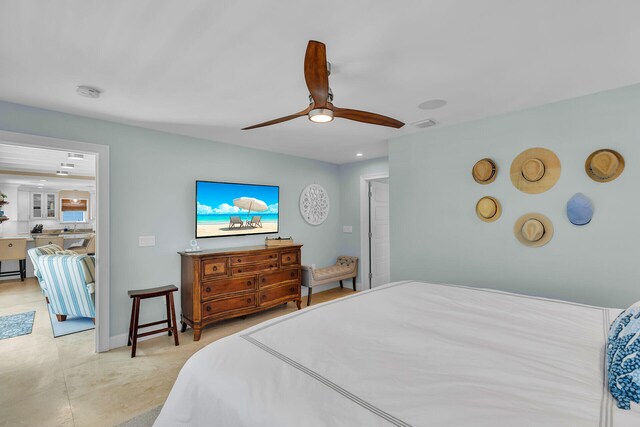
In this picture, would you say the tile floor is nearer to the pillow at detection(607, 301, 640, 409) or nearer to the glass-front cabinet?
the pillow at detection(607, 301, 640, 409)

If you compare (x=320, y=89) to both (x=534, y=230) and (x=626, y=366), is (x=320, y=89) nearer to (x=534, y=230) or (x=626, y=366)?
(x=626, y=366)

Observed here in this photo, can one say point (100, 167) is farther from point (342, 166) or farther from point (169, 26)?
point (342, 166)

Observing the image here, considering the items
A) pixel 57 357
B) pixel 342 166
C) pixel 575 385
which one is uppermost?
pixel 342 166

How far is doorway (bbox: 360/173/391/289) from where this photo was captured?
5352mm

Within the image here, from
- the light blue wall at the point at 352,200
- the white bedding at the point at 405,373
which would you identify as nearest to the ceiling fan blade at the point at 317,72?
the white bedding at the point at 405,373

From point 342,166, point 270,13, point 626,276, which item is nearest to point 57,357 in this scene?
point 270,13

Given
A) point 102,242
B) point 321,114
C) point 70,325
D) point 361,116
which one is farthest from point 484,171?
point 70,325

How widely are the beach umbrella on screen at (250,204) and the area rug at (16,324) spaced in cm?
280

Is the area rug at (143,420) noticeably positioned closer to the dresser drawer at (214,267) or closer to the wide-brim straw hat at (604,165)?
the dresser drawer at (214,267)

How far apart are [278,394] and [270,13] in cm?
170

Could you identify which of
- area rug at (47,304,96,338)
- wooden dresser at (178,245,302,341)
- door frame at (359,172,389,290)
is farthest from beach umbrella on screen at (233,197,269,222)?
area rug at (47,304,96,338)

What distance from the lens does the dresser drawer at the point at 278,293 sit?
4.00 metres

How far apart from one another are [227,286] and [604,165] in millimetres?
3885

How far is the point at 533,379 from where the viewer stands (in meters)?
1.11
